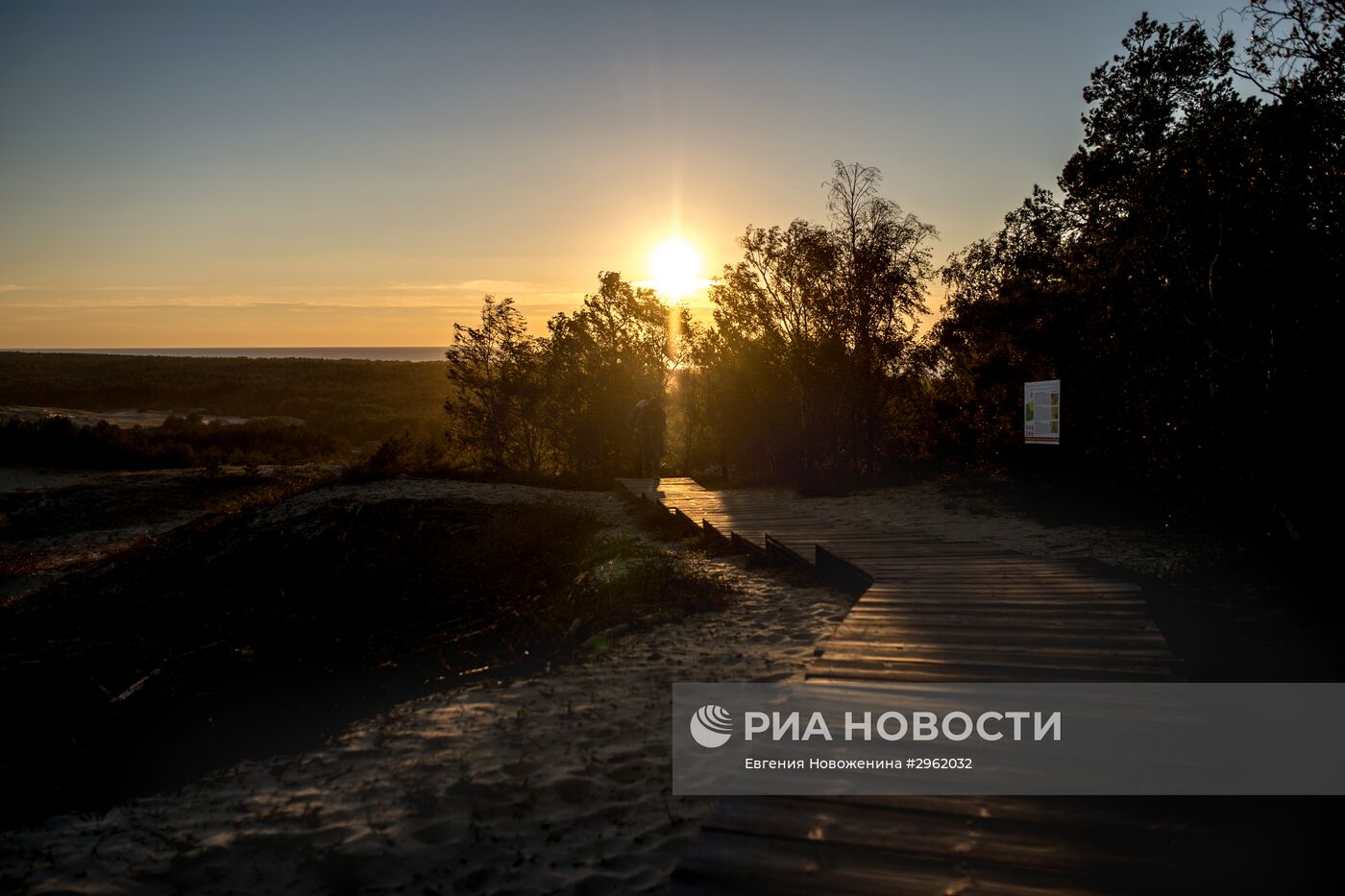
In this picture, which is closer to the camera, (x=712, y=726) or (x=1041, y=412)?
(x=712, y=726)

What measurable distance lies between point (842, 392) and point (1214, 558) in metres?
8.12

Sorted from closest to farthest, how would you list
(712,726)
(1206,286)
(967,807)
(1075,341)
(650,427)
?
(967,807) → (712,726) → (1206,286) → (1075,341) → (650,427)

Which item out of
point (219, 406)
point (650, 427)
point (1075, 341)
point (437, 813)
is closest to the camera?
point (437, 813)

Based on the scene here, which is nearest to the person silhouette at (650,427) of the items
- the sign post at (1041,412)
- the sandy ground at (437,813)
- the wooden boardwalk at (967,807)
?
the sign post at (1041,412)

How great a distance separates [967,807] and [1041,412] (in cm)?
1185

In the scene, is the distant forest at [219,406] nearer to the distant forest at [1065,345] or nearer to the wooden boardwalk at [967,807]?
the distant forest at [1065,345]

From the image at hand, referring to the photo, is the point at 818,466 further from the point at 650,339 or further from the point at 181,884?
the point at 181,884

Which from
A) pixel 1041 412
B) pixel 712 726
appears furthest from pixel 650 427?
pixel 712 726

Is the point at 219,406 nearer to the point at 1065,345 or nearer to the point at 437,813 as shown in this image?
the point at 1065,345

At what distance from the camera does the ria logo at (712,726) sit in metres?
4.52

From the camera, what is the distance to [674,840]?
356 cm

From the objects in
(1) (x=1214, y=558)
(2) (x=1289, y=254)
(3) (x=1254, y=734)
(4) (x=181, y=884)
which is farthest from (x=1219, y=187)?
(4) (x=181, y=884)

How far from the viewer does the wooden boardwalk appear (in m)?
2.86

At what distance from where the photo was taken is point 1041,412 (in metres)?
13.8
